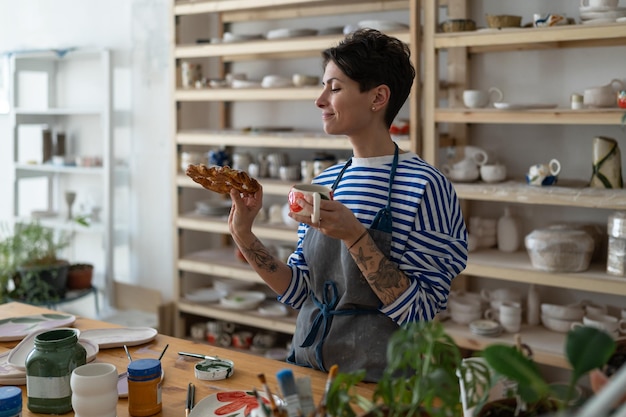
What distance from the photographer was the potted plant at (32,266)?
13.9ft

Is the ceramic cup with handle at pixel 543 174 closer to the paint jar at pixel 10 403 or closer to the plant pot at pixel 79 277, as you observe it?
the paint jar at pixel 10 403

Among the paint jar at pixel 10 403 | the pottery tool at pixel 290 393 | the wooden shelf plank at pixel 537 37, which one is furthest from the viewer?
the wooden shelf plank at pixel 537 37

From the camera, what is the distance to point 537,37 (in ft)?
9.57

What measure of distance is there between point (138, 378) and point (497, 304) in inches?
81.6

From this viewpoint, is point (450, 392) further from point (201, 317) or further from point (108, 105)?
point (108, 105)

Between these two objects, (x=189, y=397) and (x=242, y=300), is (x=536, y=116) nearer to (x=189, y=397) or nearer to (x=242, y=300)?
(x=242, y=300)

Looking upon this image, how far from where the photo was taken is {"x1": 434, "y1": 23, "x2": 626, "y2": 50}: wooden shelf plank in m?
2.79

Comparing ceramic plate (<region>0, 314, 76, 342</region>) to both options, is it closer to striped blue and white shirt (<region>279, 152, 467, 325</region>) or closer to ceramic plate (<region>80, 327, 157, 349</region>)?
ceramic plate (<region>80, 327, 157, 349</region>)

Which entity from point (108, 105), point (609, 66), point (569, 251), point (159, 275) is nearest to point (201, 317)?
point (159, 275)

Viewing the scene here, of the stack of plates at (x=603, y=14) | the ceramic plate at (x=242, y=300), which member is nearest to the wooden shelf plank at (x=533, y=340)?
the ceramic plate at (x=242, y=300)

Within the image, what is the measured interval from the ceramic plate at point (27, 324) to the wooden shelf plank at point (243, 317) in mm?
1560

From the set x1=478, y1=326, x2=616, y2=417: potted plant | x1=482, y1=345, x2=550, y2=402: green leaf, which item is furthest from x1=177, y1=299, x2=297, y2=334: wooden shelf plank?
x1=482, y1=345, x2=550, y2=402: green leaf

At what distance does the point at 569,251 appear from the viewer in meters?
2.96

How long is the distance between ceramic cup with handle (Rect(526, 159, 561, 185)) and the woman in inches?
50.2
